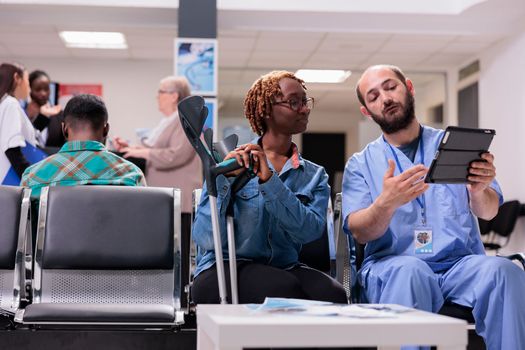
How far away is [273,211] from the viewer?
7.76 feet

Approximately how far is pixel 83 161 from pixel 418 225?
1289 mm

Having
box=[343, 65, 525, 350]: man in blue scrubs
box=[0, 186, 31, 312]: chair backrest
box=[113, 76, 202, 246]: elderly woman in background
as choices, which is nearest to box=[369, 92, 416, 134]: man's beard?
box=[343, 65, 525, 350]: man in blue scrubs

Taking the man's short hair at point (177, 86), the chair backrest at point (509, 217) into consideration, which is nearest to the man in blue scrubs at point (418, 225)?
the man's short hair at point (177, 86)

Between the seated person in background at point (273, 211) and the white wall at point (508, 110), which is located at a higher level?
the white wall at point (508, 110)

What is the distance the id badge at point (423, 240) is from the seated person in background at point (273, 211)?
0.34 meters

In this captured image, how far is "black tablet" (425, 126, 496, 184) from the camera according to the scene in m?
2.36

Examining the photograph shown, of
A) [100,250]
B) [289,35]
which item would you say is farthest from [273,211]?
[289,35]

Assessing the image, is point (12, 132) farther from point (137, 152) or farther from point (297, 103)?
point (297, 103)

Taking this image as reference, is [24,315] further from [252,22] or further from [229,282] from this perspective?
[252,22]

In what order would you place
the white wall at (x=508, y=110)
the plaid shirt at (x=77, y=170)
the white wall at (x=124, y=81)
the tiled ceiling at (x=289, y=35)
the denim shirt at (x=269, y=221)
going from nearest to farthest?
the denim shirt at (x=269, y=221), the plaid shirt at (x=77, y=170), the tiled ceiling at (x=289, y=35), the white wall at (x=508, y=110), the white wall at (x=124, y=81)

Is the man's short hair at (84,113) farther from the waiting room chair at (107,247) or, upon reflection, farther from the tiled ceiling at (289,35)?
the tiled ceiling at (289,35)

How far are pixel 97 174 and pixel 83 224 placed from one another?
272 millimetres

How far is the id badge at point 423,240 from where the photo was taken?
8.64 ft

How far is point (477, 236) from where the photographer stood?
108 inches
